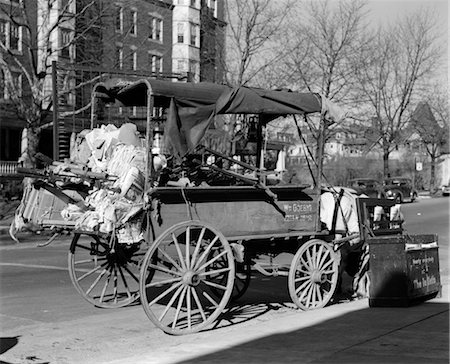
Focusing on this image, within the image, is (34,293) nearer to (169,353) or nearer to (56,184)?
(56,184)

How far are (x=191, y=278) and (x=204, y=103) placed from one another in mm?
2133

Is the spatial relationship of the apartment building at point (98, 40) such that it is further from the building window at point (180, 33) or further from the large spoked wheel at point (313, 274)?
the large spoked wheel at point (313, 274)

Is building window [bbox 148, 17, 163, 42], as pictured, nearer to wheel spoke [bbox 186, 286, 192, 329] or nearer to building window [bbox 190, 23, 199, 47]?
building window [bbox 190, 23, 199, 47]

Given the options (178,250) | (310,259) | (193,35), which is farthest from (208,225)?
(193,35)

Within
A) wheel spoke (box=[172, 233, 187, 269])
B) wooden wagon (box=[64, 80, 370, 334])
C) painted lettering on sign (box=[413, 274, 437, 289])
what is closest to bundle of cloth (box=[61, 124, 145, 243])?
wooden wagon (box=[64, 80, 370, 334])

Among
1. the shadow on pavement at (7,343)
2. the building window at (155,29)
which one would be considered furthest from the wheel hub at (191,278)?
the building window at (155,29)

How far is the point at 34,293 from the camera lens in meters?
11.1

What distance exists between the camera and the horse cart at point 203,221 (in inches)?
324

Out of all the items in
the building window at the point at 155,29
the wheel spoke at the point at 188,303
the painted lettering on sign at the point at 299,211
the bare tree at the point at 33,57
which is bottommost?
the wheel spoke at the point at 188,303

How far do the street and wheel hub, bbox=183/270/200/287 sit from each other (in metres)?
0.59

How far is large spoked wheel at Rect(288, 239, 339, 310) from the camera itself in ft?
30.8

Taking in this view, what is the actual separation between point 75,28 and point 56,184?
→ 84.2 ft

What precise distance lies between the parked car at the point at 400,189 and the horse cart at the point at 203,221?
3583cm

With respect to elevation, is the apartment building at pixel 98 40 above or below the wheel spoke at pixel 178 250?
above
